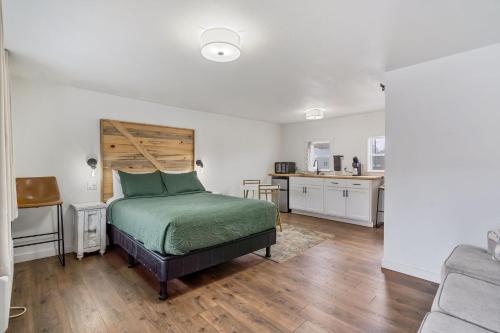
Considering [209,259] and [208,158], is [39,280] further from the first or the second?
[208,158]

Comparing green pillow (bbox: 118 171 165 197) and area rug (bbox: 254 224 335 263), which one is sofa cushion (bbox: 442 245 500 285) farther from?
green pillow (bbox: 118 171 165 197)

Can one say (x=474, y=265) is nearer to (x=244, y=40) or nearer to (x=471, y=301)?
(x=471, y=301)

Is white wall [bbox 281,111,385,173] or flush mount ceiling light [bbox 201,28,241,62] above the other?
flush mount ceiling light [bbox 201,28,241,62]

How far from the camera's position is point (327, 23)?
1.80 meters

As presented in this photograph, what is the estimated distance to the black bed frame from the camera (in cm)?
217

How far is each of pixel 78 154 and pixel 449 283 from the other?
419cm

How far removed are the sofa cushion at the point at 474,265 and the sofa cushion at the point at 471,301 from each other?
181 mm

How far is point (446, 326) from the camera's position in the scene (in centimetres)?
112

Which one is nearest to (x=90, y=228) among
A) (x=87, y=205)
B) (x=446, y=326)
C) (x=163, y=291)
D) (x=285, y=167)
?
(x=87, y=205)

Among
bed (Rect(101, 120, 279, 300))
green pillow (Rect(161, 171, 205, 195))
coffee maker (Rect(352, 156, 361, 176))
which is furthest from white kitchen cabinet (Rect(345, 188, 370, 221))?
green pillow (Rect(161, 171, 205, 195))

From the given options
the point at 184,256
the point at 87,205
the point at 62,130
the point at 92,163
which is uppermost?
the point at 62,130

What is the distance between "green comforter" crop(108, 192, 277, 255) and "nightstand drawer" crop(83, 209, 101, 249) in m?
0.20

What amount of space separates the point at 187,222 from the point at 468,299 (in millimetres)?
2008

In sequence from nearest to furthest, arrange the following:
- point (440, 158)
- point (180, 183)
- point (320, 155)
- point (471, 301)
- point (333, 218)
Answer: point (471, 301) → point (440, 158) → point (180, 183) → point (333, 218) → point (320, 155)
